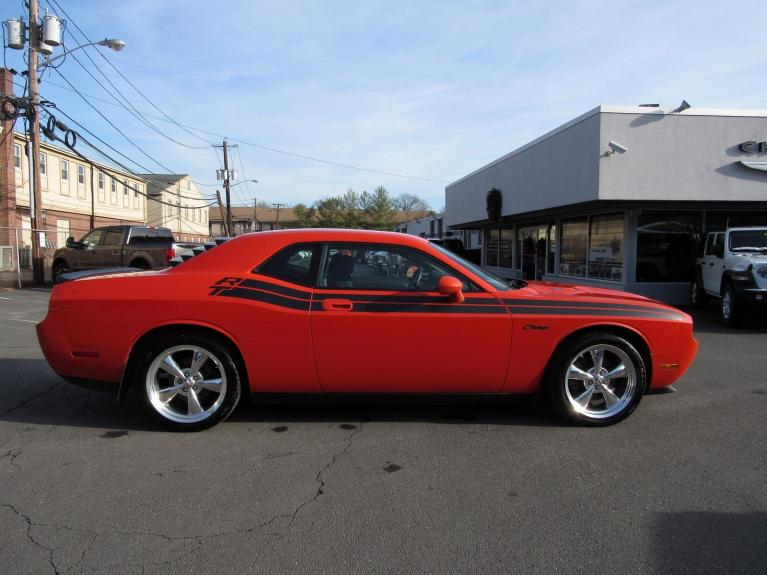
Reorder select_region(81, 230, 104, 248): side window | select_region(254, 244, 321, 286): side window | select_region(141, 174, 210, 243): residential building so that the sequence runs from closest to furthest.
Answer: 1. select_region(254, 244, 321, 286): side window
2. select_region(81, 230, 104, 248): side window
3. select_region(141, 174, 210, 243): residential building

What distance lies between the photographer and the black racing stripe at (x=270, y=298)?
3984 mm

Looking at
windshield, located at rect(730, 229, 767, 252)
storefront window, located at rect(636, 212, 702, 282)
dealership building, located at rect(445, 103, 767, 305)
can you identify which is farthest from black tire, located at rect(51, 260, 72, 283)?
windshield, located at rect(730, 229, 767, 252)

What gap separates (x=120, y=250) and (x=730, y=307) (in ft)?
50.6

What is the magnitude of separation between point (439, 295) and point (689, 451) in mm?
2044

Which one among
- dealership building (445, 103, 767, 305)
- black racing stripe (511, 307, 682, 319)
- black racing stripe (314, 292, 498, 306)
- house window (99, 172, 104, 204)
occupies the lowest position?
black racing stripe (511, 307, 682, 319)

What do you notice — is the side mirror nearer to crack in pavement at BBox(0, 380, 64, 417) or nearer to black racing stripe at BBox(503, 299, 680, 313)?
black racing stripe at BBox(503, 299, 680, 313)

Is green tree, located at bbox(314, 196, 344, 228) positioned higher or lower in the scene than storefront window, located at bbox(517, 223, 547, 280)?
higher

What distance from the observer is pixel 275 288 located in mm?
4043

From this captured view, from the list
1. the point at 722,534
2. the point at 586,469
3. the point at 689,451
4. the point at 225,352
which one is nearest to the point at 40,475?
the point at 225,352

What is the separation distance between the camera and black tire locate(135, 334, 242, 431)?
3994 mm

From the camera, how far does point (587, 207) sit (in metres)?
14.1

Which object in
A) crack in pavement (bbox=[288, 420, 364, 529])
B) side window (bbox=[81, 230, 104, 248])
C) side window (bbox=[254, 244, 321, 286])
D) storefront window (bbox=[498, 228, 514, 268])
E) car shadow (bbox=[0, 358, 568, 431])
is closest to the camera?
crack in pavement (bbox=[288, 420, 364, 529])

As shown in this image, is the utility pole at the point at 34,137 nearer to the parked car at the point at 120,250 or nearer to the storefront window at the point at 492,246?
the parked car at the point at 120,250

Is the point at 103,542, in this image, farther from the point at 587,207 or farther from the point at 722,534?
the point at 587,207
